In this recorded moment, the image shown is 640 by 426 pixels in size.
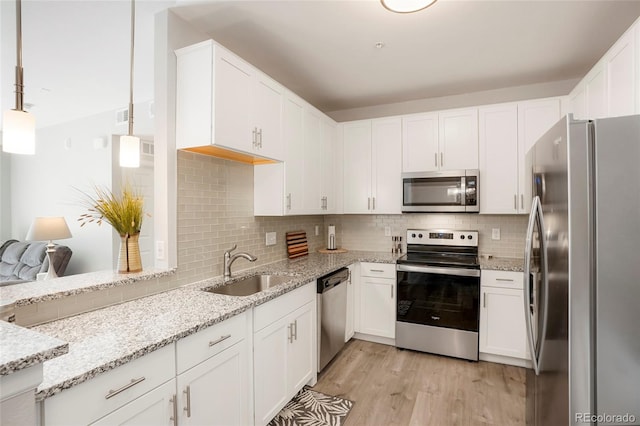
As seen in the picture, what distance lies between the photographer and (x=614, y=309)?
115 cm

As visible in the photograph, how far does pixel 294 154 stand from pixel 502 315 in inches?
93.1

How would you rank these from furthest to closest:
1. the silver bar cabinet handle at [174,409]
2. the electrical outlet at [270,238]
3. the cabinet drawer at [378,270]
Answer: the cabinet drawer at [378,270] < the electrical outlet at [270,238] < the silver bar cabinet handle at [174,409]

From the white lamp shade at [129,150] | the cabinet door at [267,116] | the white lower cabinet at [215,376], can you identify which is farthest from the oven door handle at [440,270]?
the white lamp shade at [129,150]

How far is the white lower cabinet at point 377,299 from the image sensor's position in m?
3.19

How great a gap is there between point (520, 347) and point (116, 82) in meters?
4.67

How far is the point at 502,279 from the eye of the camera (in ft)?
9.25

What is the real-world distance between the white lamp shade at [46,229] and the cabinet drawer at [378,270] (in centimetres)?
340

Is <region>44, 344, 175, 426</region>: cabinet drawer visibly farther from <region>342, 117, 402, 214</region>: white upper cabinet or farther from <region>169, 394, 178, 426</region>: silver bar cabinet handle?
<region>342, 117, 402, 214</region>: white upper cabinet

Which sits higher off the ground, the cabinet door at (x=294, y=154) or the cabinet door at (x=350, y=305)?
the cabinet door at (x=294, y=154)

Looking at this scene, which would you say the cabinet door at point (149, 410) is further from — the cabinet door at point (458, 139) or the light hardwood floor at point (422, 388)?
the cabinet door at point (458, 139)

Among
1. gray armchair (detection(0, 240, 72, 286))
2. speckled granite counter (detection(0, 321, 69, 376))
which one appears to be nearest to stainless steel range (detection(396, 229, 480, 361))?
speckled granite counter (detection(0, 321, 69, 376))

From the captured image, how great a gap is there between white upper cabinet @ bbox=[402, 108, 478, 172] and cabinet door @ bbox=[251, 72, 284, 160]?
1500 millimetres

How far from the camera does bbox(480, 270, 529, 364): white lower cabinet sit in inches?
109

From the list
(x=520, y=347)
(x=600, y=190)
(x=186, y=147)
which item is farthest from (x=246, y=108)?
(x=520, y=347)
